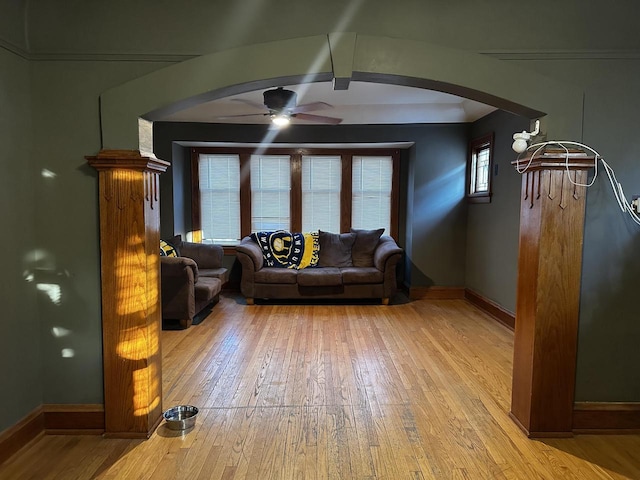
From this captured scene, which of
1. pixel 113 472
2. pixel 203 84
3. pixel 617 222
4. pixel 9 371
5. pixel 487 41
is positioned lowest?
pixel 113 472

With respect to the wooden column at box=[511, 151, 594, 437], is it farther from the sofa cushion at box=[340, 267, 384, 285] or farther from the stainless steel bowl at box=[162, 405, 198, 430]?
the sofa cushion at box=[340, 267, 384, 285]

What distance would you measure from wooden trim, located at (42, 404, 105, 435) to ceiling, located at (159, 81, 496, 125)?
362cm

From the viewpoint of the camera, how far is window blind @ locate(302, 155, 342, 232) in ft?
22.2

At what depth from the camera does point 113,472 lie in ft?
7.06

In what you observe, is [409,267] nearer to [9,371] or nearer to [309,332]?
[309,332]

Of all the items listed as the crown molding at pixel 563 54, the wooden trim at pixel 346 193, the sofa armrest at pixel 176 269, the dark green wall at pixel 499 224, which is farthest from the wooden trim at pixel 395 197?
the crown molding at pixel 563 54

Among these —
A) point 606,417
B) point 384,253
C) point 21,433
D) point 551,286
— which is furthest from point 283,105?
point 606,417

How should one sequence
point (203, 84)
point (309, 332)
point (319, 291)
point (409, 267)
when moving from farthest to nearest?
point (409, 267), point (319, 291), point (309, 332), point (203, 84)

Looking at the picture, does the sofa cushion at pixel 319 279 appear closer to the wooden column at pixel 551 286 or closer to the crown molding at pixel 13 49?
the wooden column at pixel 551 286

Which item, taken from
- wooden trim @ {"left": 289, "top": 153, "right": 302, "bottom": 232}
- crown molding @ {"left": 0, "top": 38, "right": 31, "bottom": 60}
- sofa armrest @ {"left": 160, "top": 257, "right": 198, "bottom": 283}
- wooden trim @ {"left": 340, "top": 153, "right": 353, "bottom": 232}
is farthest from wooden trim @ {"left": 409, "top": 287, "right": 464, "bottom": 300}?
crown molding @ {"left": 0, "top": 38, "right": 31, "bottom": 60}

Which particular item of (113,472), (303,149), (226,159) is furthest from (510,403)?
(226,159)

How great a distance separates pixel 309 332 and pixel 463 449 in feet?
7.68

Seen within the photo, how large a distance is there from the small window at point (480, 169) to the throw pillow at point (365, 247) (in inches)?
54.8

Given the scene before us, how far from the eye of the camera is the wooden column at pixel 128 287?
7.70 ft
